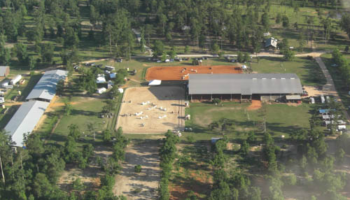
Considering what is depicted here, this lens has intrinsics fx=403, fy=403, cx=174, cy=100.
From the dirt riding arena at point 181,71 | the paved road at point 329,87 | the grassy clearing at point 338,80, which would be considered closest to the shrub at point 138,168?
the dirt riding arena at point 181,71

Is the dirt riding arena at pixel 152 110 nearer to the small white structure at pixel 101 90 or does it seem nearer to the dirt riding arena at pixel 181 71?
the small white structure at pixel 101 90

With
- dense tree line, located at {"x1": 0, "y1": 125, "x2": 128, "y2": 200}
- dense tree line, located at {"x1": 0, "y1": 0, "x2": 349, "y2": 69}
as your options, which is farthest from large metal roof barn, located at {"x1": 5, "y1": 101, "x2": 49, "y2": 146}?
dense tree line, located at {"x1": 0, "y1": 0, "x2": 349, "y2": 69}

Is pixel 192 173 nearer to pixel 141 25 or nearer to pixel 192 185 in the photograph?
A: pixel 192 185

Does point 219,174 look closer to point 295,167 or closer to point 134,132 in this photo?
point 295,167

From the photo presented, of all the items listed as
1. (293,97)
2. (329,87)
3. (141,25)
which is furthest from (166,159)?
(141,25)

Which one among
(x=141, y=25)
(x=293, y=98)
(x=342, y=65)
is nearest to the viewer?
(x=293, y=98)

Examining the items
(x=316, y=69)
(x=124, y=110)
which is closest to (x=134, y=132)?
(x=124, y=110)

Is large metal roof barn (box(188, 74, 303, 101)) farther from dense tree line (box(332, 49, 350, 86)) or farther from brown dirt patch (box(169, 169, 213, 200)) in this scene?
brown dirt patch (box(169, 169, 213, 200))
